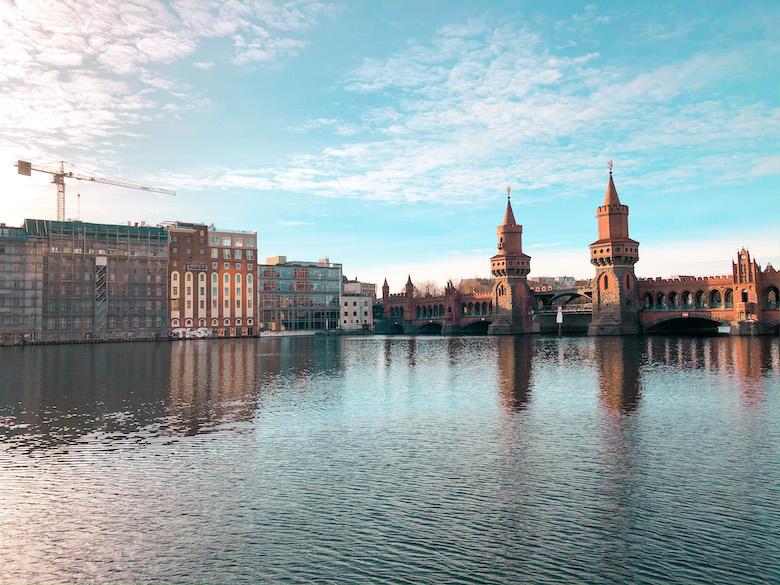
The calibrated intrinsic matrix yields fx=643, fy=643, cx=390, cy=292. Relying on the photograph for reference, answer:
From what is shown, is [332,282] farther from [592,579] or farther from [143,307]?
[592,579]

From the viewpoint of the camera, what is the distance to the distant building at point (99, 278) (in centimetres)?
13812

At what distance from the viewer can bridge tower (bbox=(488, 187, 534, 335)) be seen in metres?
173

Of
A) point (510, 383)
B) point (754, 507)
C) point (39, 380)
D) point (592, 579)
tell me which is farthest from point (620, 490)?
point (39, 380)

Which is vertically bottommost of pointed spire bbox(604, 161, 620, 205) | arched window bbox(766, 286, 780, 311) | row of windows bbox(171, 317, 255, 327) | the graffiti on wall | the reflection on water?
the reflection on water

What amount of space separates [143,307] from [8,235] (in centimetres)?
3135

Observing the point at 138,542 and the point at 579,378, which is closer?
the point at 138,542

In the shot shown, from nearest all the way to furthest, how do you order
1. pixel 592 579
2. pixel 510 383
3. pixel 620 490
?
pixel 592 579, pixel 620 490, pixel 510 383

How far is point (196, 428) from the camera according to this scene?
3394cm

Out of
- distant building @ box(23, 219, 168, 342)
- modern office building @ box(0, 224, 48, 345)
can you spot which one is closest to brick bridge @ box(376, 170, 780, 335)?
distant building @ box(23, 219, 168, 342)

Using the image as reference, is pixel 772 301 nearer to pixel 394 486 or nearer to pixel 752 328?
pixel 752 328

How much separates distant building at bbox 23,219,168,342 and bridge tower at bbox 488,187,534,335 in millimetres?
86628

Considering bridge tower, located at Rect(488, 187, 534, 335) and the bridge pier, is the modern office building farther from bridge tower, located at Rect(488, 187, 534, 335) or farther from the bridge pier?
the bridge pier

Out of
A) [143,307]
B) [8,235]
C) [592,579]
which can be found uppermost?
[8,235]

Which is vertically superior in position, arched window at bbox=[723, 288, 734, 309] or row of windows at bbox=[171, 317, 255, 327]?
arched window at bbox=[723, 288, 734, 309]
